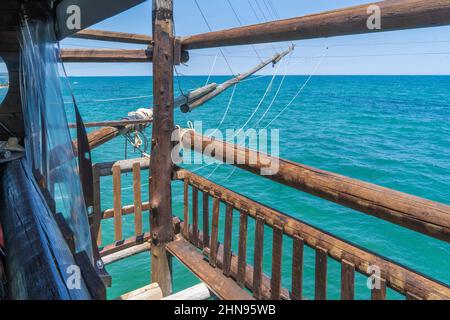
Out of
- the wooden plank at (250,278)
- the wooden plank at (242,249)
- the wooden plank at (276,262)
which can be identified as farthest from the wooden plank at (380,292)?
the wooden plank at (242,249)

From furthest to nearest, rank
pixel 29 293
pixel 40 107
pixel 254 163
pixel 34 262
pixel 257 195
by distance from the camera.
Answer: pixel 257 195
pixel 40 107
pixel 254 163
pixel 34 262
pixel 29 293

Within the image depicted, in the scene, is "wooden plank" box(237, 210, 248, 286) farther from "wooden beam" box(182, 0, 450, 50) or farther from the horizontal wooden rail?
"wooden beam" box(182, 0, 450, 50)

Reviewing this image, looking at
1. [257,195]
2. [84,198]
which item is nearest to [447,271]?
[257,195]

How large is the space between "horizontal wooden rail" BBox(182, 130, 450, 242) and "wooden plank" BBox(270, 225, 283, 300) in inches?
13.5

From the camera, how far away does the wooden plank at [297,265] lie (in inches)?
68.0

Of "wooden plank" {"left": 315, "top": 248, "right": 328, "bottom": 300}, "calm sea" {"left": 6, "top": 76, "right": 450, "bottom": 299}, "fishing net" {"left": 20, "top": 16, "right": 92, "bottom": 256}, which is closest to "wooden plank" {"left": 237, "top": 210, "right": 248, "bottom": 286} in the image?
"wooden plank" {"left": 315, "top": 248, "right": 328, "bottom": 300}

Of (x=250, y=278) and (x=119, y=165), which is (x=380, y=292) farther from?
(x=119, y=165)

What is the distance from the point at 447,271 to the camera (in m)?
6.72

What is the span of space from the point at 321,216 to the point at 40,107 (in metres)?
8.37

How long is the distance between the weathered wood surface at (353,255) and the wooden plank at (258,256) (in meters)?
0.06

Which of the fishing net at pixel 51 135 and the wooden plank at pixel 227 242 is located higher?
the fishing net at pixel 51 135

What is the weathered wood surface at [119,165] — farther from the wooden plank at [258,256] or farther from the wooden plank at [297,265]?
the wooden plank at [297,265]

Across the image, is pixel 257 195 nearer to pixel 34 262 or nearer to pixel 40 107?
pixel 40 107
